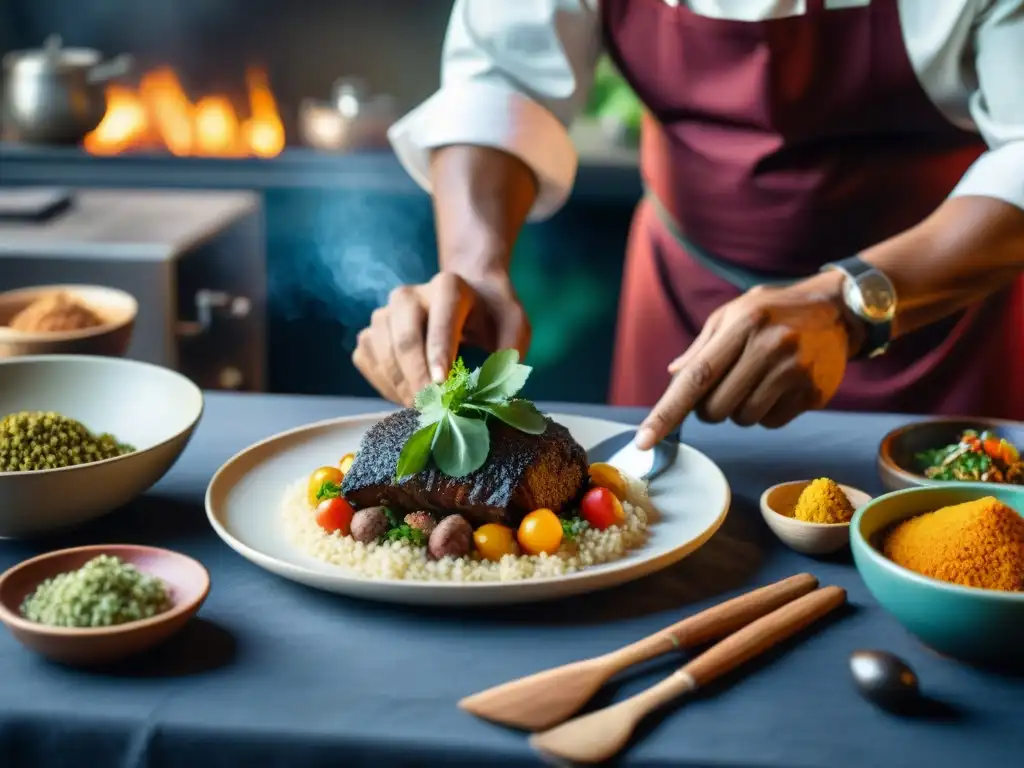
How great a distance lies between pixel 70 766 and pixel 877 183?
55.5 inches

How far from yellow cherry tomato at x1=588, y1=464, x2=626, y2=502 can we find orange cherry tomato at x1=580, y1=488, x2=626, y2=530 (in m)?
0.05

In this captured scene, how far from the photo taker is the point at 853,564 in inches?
46.4

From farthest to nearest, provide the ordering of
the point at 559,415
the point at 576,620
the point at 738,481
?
the point at 559,415
the point at 738,481
the point at 576,620

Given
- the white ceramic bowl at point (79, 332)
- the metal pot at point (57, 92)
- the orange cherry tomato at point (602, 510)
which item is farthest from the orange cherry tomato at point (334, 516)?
the metal pot at point (57, 92)

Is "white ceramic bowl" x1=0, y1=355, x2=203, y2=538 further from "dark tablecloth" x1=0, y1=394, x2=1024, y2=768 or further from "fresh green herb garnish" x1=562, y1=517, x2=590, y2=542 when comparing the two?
"fresh green herb garnish" x1=562, y1=517, x2=590, y2=542

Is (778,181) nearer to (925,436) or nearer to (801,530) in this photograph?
(925,436)

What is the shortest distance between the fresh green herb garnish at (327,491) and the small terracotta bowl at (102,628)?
0.21m

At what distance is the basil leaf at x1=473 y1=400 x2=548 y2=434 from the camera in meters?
1.22

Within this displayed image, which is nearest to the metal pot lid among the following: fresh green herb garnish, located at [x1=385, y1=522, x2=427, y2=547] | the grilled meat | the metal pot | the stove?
the metal pot

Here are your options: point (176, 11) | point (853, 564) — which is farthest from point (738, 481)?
point (176, 11)

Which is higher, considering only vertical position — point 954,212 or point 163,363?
point 954,212

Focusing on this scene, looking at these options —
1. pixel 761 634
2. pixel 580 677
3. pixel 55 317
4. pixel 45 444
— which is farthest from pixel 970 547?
pixel 55 317

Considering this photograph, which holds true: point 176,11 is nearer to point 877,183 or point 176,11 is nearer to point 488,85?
point 488,85

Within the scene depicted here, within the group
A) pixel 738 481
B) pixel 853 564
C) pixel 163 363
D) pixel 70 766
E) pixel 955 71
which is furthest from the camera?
pixel 163 363
